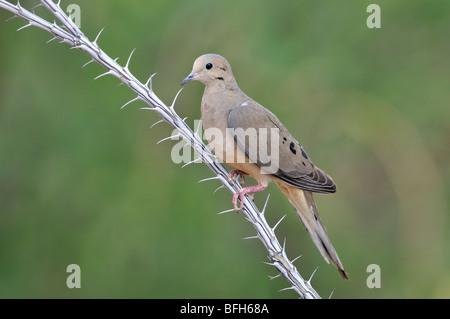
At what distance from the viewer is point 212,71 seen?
311cm

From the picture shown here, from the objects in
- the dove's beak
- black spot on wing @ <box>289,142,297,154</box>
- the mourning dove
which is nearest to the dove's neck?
the mourning dove

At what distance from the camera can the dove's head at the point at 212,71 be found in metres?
3.05

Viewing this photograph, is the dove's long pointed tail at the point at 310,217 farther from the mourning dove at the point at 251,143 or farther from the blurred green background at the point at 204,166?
the blurred green background at the point at 204,166

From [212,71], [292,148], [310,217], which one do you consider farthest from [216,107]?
[310,217]

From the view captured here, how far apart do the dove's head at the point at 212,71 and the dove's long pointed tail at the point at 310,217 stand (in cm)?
67

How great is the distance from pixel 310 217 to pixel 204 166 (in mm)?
1789

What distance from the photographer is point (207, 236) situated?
470cm

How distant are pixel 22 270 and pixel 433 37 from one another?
4.25m

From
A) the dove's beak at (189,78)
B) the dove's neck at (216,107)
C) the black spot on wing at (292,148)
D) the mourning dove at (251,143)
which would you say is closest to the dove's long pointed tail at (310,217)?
the mourning dove at (251,143)

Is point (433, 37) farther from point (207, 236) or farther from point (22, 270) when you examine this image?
point (22, 270)

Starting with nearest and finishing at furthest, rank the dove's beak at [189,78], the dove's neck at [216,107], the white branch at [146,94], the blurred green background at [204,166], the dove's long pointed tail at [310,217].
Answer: the white branch at [146,94] < the dove's beak at [189,78] < the dove's long pointed tail at [310,217] < the dove's neck at [216,107] < the blurred green background at [204,166]

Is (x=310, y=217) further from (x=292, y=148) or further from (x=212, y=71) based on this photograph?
(x=212, y=71)

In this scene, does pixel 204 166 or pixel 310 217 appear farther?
pixel 204 166

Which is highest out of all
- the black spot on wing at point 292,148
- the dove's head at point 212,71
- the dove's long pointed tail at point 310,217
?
the dove's head at point 212,71
